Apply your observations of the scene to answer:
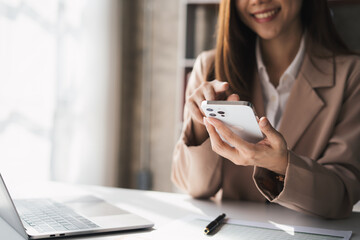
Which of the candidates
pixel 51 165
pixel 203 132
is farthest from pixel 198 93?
pixel 51 165

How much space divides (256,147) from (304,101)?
42cm

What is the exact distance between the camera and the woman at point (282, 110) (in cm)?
96

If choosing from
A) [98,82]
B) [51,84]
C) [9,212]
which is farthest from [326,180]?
[98,82]

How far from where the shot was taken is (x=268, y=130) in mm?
844

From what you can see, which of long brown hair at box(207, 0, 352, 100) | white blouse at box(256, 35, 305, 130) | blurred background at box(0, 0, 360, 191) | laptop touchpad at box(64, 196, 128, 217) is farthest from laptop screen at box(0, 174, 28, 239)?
blurred background at box(0, 0, 360, 191)

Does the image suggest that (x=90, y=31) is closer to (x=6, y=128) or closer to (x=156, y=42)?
(x=156, y=42)

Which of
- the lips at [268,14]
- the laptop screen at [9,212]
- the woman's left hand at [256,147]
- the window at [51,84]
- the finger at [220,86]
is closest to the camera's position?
the laptop screen at [9,212]

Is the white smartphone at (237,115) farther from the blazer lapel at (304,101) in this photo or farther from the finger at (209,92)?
the blazer lapel at (304,101)

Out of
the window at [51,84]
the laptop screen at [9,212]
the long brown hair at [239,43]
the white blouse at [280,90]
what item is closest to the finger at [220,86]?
the long brown hair at [239,43]

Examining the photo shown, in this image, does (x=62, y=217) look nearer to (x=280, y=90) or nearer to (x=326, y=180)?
(x=326, y=180)

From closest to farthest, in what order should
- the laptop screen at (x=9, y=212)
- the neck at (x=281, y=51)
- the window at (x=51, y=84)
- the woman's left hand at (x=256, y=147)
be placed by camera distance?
1. the laptop screen at (x=9, y=212)
2. the woman's left hand at (x=256, y=147)
3. the neck at (x=281, y=51)
4. the window at (x=51, y=84)

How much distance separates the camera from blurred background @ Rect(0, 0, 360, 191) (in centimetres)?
213

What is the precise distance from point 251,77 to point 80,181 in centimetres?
171

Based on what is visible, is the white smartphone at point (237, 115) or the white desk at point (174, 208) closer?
the white smartphone at point (237, 115)
